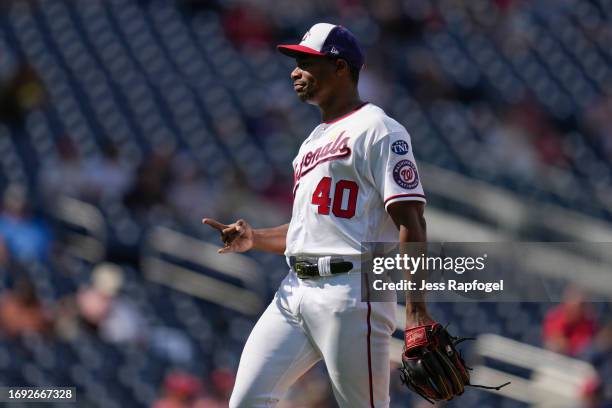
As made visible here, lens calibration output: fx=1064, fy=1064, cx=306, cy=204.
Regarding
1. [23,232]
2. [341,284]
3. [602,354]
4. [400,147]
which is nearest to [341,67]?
[400,147]

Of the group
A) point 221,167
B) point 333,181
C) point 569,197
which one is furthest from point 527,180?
point 333,181

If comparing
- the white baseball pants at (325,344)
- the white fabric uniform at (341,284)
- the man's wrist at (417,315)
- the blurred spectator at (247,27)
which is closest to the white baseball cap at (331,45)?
the white fabric uniform at (341,284)

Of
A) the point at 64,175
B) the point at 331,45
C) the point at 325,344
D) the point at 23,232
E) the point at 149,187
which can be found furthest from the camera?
the point at 64,175

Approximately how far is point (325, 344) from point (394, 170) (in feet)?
1.56

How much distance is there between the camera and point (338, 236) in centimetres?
274

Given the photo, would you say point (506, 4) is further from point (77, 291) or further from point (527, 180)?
point (77, 291)

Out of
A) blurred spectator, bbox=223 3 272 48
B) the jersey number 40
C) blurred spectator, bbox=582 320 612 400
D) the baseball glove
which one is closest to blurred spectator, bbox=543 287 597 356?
blurred spectator, bbox=582 320 612 400

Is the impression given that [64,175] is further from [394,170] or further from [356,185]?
[394,170]

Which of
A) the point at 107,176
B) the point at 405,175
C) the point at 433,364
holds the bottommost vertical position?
the point at 433,364

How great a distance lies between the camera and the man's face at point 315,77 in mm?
2879

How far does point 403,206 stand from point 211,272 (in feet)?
14.1

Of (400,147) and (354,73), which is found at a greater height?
(354,73)

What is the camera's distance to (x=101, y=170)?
7539mm

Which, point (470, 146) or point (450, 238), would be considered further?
point (470, 146)
